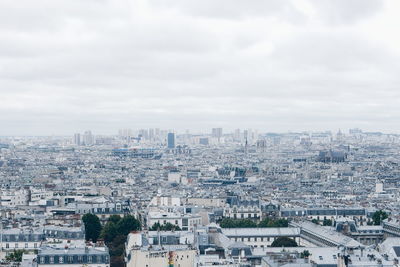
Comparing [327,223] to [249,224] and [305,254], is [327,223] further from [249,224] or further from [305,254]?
[305,254]

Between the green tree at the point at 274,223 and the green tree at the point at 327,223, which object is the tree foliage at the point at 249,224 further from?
the green tree at the point at 327,223

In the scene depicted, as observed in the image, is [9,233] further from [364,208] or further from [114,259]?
[364,208]

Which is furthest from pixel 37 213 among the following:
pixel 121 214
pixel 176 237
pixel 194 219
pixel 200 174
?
pixel 200 174

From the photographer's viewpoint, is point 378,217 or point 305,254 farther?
point 378,217

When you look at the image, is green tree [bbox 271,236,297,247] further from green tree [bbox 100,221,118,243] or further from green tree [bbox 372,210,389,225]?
green tree [bbox 372,210,389,225]

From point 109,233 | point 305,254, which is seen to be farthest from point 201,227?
point 305,254

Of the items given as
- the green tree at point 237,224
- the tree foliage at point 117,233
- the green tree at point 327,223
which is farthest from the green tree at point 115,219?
the green tree at point 327,223

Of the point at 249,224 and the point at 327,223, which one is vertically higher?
the point at 249,224
